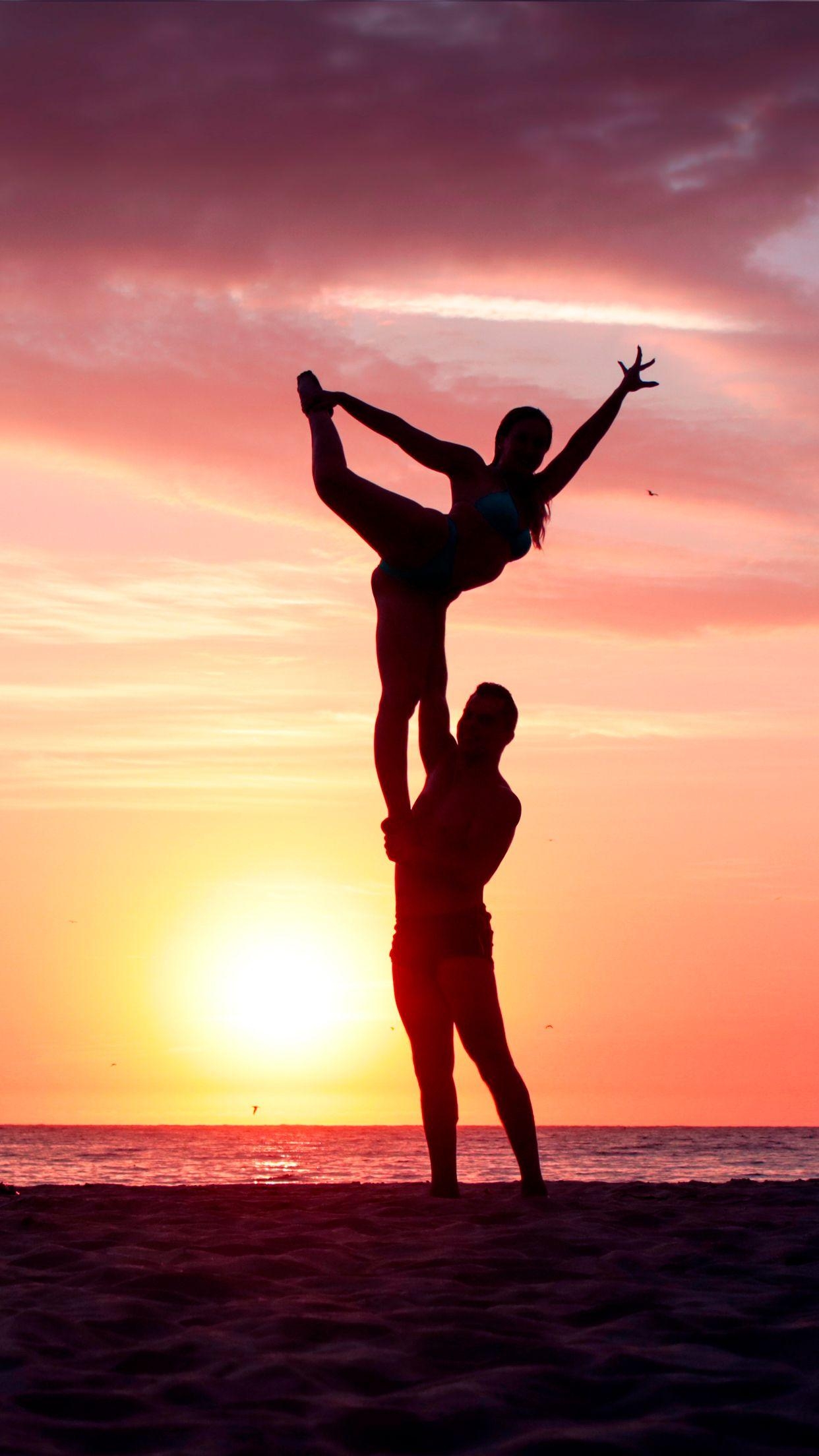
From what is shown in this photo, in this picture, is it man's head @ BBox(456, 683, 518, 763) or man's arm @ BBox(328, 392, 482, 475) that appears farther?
man's head @ BBox(456, 683, 518, 763)

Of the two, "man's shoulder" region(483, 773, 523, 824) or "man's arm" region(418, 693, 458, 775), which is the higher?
"man's arm" region(418, 693, 458, 775)

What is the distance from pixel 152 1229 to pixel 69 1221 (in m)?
0.51

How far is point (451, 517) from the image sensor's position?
6.67 metres

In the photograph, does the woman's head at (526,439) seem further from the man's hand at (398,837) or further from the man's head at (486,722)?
the man's hand at (398,837)

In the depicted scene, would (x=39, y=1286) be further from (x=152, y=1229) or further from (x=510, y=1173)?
(x=510, y=1173)

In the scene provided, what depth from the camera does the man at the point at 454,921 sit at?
6797mm

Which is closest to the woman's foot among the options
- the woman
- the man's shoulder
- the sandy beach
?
the woman

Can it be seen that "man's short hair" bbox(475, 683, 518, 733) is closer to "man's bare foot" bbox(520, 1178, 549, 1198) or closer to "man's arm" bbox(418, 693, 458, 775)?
"man's arm" bbox(418, 693, 458, 775)

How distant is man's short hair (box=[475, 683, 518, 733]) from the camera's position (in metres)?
6.88

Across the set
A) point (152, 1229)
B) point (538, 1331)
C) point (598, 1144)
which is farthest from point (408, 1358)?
point (598, 1144)

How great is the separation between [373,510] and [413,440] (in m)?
0.49

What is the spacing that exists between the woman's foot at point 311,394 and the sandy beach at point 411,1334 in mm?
3619

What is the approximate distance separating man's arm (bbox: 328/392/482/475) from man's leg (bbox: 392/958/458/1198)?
8.27 ft

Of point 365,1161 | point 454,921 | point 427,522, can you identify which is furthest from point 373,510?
point 365,1161
